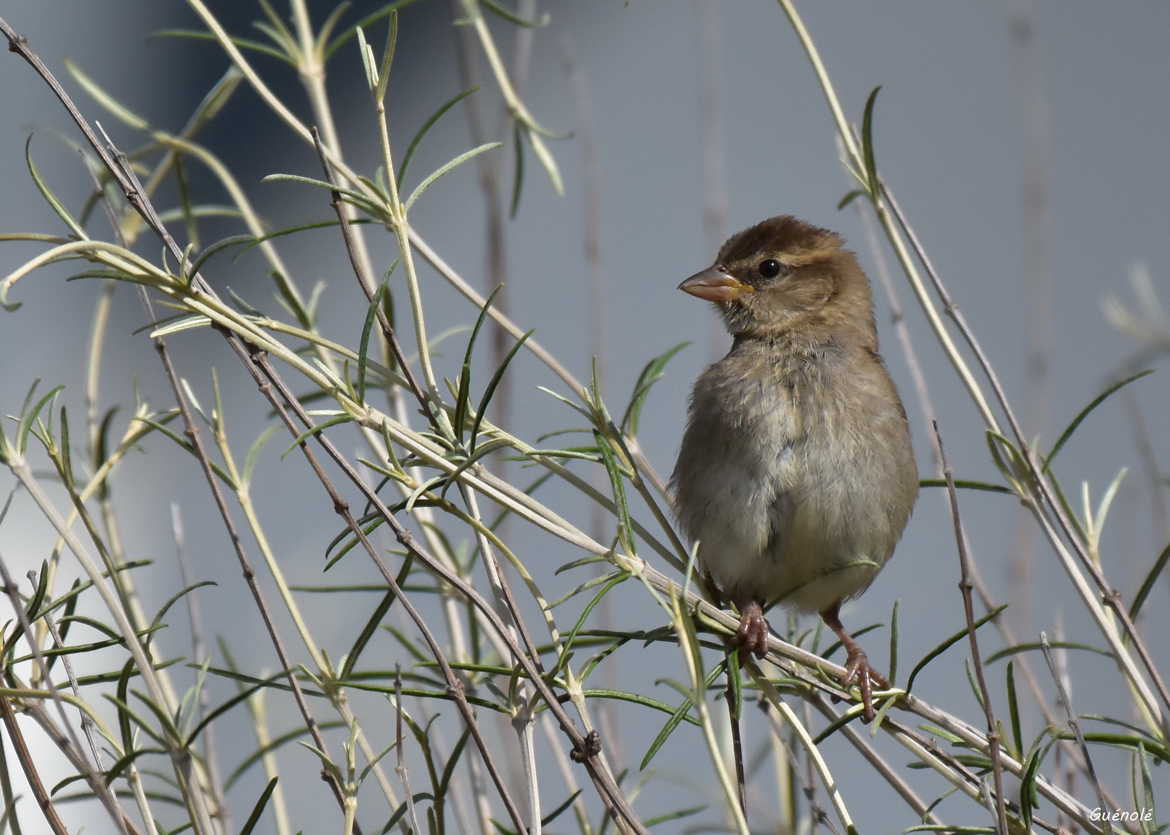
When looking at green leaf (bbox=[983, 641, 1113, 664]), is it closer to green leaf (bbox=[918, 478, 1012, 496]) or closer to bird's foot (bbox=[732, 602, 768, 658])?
green leaf (bbox=[918, 478, 1012, 496])

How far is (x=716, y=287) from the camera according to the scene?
12.7 ft

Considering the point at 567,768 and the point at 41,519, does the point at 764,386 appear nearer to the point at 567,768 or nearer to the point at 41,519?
the point at 567,768

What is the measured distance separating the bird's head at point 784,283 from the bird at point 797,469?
0.03 meters

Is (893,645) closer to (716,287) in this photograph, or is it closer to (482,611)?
(482,611)

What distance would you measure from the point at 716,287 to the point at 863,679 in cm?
153

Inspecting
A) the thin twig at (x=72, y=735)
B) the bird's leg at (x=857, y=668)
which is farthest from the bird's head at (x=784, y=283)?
the thin twig at (x=72, y=735)

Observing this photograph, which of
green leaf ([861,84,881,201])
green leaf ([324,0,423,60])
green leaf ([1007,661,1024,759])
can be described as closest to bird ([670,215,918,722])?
green leaf ([1007,661,1024,759])

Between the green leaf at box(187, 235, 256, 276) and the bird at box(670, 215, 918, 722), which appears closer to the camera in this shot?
the green leaf at box(187, 235, 256, 276)

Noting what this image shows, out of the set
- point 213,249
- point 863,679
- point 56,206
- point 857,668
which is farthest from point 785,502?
point 56,206

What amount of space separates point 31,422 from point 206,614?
16.8 ft

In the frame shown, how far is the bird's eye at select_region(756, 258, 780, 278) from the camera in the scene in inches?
153

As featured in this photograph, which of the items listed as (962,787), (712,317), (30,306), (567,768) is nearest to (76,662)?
(30,306)

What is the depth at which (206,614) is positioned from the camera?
23.1 feet

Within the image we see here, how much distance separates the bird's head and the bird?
0.03 meters
